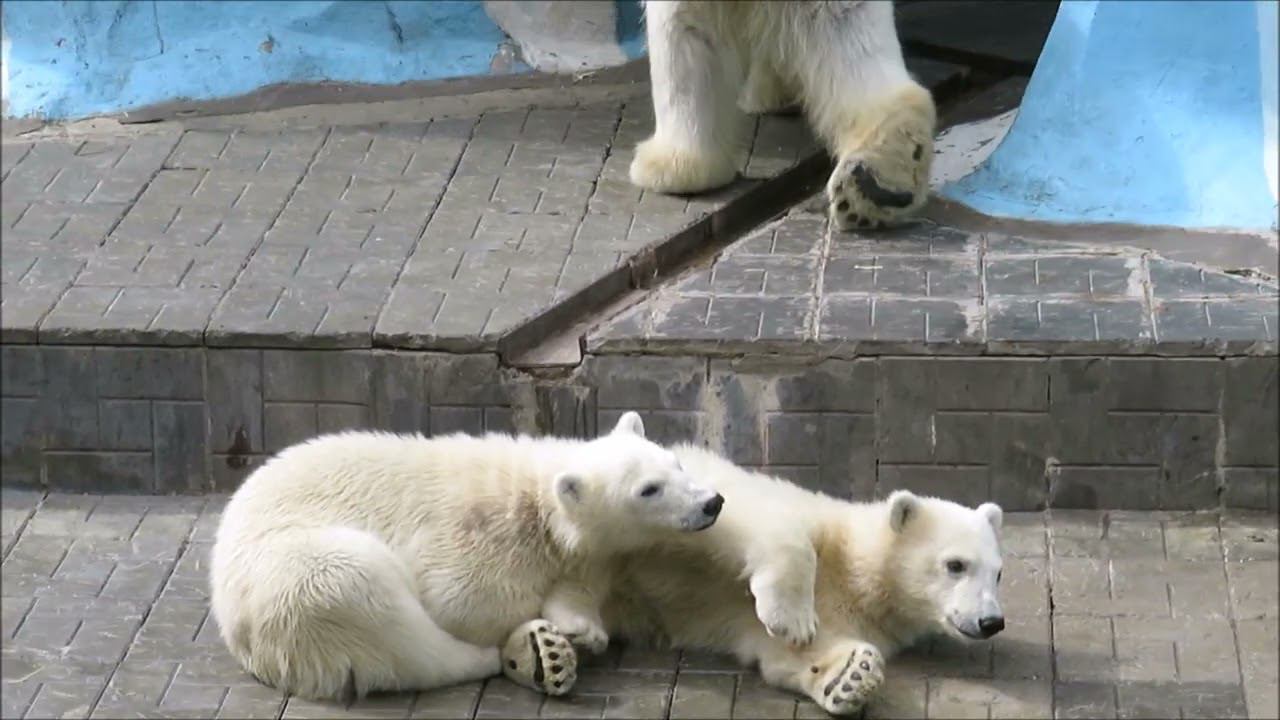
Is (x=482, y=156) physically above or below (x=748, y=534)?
below

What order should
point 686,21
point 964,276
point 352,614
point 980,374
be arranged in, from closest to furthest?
point 352,614
point 980,374
point 964,276
point 686,21

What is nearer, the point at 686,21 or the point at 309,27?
the point at 686,21

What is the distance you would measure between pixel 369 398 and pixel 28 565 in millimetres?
871

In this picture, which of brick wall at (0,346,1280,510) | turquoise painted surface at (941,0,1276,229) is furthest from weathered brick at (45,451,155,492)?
turquoise painted surface at (941,0,1276,229)

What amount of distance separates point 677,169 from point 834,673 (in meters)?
2.02

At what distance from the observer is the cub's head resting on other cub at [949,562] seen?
4.00 meters

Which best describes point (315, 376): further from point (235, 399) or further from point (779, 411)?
point (779, 411)

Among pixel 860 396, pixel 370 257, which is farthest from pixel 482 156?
pixel 860 396

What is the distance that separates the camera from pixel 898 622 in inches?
166

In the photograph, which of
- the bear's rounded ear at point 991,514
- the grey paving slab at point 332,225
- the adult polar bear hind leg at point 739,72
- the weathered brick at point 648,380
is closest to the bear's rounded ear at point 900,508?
the bear's rounded ear at point 991,514

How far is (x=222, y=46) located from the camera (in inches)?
263

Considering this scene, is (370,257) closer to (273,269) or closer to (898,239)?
(273,269)

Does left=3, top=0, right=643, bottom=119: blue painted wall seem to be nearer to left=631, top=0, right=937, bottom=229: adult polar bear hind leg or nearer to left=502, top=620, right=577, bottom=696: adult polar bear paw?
left=631, top=0, right=937, bottom=229: adult polar bear hind leg

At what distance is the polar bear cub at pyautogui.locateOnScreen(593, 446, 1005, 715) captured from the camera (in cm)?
401
